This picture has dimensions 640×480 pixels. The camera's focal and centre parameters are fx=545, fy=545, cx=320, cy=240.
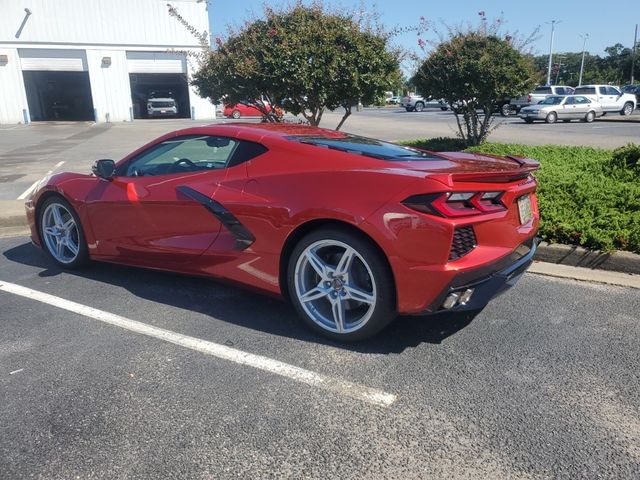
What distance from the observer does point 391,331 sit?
3744 mm

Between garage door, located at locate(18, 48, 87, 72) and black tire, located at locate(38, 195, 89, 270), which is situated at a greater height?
garage door, located at locate(18, 48, 87, 72)

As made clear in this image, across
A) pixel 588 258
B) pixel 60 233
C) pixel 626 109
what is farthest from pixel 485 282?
pixel 626 109

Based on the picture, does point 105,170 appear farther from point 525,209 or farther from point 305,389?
point 525,209

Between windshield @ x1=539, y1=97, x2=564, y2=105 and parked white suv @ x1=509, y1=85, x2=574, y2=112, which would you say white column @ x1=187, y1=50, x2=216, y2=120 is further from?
windshield @ x1=539, y1=97, x2=564, y2=105

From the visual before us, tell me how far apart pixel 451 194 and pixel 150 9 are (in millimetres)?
34536

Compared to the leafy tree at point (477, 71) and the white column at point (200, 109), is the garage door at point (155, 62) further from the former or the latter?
the leafy tree at point (477, 71)

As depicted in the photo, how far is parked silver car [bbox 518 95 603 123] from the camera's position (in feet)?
88.5

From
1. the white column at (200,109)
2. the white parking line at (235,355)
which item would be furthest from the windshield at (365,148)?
the white column at (200,109)

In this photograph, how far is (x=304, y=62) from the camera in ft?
28.4

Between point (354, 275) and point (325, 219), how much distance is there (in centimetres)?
40

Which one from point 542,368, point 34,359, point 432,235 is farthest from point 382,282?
point 34,359

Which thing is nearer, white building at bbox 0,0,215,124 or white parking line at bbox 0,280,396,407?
white parking line at bbox 0,280,396,407

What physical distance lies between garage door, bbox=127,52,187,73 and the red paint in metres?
32.2

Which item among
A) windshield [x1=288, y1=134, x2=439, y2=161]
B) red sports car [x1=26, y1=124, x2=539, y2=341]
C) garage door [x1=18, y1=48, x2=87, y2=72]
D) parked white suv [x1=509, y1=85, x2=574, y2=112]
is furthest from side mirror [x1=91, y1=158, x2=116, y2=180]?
parked white suv [x1=509, y1=85, x2=574, y2=112]
